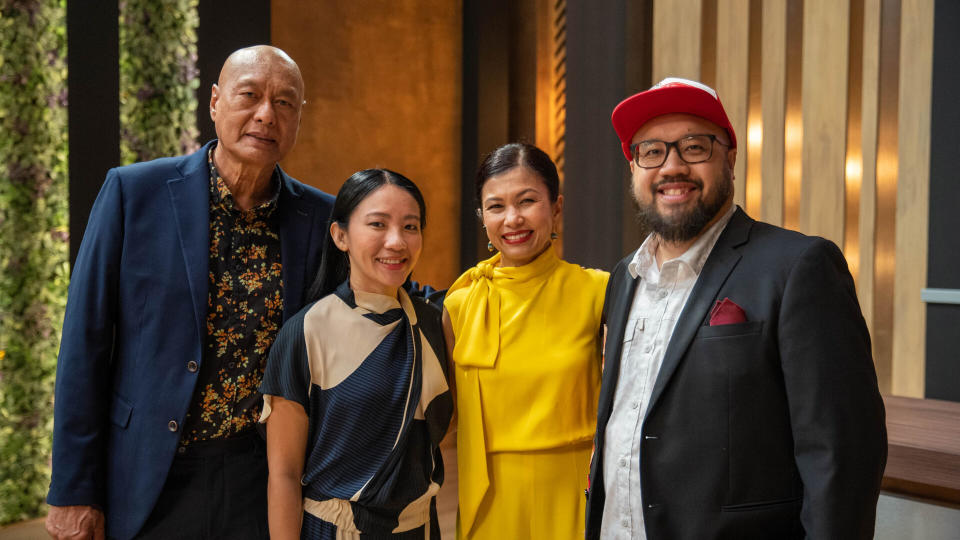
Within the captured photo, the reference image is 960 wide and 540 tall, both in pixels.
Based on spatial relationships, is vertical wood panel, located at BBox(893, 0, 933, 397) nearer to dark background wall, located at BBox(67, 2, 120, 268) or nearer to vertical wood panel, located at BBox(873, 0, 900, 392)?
vertical wood panel, located at BBox(873, 0, 900, 392)

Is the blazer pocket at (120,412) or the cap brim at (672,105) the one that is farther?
the blazer pocket at (120,412)

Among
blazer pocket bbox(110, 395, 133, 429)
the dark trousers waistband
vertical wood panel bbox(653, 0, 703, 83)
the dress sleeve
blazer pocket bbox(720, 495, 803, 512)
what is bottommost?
the dark trousers waistband

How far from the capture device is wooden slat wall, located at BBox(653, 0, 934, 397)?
10.6 ft

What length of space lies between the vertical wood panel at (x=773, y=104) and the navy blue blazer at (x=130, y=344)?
2.78 meters

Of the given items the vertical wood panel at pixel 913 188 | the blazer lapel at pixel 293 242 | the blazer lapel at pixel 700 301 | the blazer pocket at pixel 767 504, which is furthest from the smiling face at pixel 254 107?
the vertical wood panel at pixel 913 188

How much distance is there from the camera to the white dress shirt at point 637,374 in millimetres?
1451

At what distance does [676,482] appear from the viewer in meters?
1.37

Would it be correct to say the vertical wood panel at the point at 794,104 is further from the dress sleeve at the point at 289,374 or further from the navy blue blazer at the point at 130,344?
the navy blue blazer at the point at 130,344

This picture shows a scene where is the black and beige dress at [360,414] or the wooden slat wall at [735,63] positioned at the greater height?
the wooden slat wall at [735,63]

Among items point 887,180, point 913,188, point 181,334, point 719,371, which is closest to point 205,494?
point 181,334

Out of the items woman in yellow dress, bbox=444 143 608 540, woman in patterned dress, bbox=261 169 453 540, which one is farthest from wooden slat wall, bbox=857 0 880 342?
woman in patterned dress, bbox=261 169 453 540

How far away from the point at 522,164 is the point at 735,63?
239cm

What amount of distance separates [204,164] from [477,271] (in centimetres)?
78

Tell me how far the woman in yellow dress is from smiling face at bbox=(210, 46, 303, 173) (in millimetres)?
568
